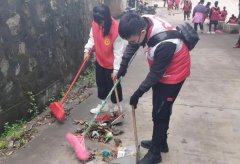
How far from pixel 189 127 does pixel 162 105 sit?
145 cm

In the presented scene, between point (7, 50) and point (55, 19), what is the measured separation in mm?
1638

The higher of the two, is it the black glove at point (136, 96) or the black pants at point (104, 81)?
the black glove at point (136, 96)

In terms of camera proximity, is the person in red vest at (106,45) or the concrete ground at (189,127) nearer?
the concrete ground at (189,127)

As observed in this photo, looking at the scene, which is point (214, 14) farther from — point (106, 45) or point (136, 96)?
point (136, 96)

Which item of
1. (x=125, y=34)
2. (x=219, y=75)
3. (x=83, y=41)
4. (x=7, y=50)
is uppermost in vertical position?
(x=125, y=34)

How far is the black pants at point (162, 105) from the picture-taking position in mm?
3730

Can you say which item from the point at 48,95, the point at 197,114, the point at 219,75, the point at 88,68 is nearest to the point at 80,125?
the point at 48,95

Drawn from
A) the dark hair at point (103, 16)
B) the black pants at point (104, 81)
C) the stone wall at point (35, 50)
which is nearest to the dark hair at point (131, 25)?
the dark hair at point (103, 16)

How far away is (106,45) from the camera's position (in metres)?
4.90

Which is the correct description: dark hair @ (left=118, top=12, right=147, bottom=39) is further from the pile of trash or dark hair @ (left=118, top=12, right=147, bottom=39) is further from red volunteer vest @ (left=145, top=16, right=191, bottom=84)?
the pile of trash

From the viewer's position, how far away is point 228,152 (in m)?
4.32

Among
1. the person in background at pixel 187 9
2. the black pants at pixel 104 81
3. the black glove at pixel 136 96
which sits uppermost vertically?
the black glove at pixel 136 96

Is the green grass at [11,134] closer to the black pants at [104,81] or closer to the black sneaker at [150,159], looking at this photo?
the black pants at [104,81]

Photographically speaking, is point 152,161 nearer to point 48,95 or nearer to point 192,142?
point 192,142
